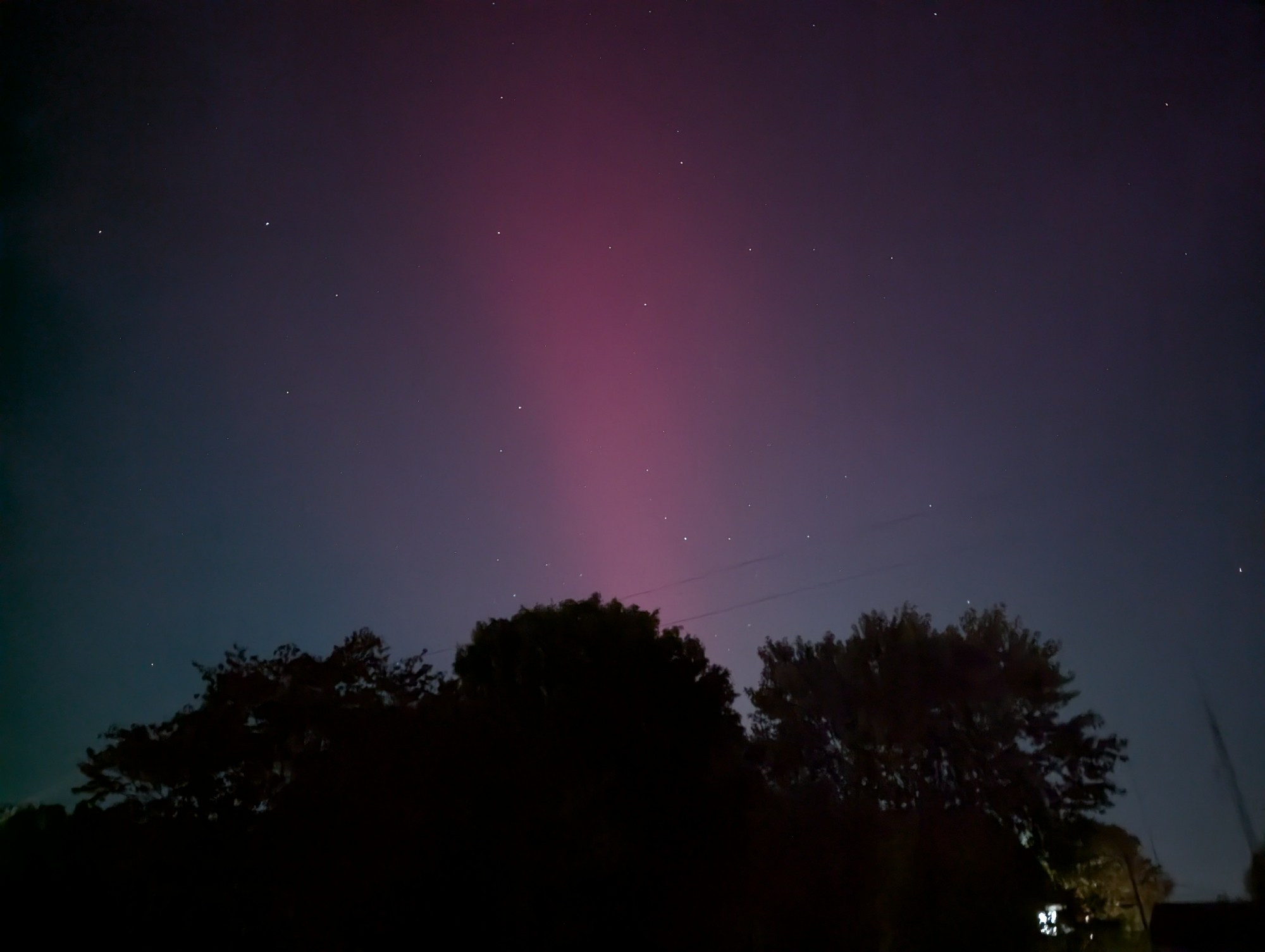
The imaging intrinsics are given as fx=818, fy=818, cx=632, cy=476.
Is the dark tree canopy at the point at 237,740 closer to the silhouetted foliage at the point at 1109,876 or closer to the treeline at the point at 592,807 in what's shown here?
the treeline at the point at 592,807

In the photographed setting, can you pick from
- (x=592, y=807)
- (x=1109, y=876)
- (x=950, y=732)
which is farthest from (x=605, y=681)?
(x=1109, y=876)

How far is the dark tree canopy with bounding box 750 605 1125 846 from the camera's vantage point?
2955 cm

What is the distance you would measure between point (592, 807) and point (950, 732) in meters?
16.9

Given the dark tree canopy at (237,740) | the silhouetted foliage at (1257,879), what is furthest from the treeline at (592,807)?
the silhouetted foliage at (1257,879)

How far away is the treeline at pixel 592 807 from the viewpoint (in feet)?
49.6

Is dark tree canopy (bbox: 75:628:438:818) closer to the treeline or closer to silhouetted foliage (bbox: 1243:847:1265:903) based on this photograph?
the treeline

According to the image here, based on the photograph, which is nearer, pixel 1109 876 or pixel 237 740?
pixel 237 740

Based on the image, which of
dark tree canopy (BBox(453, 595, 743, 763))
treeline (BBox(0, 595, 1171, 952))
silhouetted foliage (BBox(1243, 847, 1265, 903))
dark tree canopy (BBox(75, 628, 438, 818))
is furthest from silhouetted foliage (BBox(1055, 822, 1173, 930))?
dark tree canopy (BBox(75, 628, 438, 818))

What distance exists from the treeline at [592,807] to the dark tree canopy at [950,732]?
0.28 feet

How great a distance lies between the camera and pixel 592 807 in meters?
18.7

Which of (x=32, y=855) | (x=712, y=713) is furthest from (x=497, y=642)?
(x=32, y=855)

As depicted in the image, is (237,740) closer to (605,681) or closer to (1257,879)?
(605,681)

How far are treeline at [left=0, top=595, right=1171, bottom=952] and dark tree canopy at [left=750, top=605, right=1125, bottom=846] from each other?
0.09 meters

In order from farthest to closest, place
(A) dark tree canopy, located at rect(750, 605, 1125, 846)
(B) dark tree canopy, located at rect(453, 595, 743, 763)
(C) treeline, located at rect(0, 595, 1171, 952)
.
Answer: (A) dark tree canopy, located at rect(750, 605, 1125, 846) < (B) dark tree canopy, located at rect(453, 595, 743, 763) < (C) treeline, located at rect(0, 595, 1171, 952)
